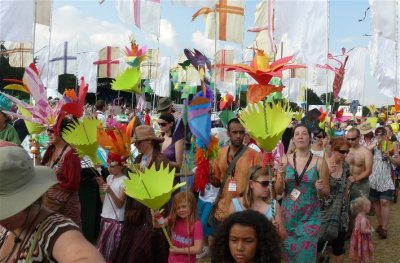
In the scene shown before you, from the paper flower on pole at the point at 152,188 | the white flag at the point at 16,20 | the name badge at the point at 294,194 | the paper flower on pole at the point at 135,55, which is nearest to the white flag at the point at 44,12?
the white flag at the point at 16,20

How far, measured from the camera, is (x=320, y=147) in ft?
21.6

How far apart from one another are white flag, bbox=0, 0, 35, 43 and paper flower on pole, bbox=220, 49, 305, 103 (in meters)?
5.49

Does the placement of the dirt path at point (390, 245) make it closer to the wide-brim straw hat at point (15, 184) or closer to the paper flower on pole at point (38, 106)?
the paper flower on pole at point (38, 106)

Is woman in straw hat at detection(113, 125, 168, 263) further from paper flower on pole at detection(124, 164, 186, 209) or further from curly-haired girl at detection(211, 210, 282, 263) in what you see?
curly-haired girl at detection(211, 210, 282, 263)

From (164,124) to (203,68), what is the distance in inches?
32.5

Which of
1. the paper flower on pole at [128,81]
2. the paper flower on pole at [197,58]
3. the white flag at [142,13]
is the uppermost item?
the white flag at [142,13]

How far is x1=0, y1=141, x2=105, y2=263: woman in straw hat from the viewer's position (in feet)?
4.95

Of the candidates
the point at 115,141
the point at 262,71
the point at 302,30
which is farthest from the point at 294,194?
the point at 302,30

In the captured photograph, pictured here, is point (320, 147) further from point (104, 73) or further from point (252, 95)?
point (104, 73)

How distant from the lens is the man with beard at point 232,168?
4.18m

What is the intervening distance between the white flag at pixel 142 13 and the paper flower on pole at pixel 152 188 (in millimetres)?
7292

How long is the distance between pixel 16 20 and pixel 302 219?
19.6 feet

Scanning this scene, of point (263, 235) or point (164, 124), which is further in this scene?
point (164, 124)

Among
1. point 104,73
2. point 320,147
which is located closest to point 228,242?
point 320,147
